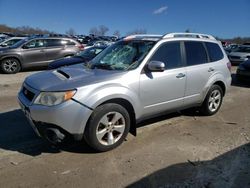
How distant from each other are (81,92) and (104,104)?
0.43 meters

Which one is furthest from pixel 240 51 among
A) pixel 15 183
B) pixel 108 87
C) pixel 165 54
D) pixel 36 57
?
pixel 15 183

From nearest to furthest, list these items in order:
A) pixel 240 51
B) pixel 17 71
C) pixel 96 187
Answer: pixel 96 187 < pixel 17 71 < pixel 240 51

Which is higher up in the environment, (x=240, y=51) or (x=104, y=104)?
(x=104, y=104)

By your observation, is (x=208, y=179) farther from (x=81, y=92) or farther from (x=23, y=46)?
(x=23, y=46)

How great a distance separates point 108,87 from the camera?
467cm

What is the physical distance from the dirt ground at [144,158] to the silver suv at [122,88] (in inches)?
13.6

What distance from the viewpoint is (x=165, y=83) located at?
17.9 feet

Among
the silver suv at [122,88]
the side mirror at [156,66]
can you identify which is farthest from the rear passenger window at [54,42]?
the side mirror at [156,66]

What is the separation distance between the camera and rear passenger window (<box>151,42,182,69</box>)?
17.9ft

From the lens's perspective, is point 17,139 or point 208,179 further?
point 17,139

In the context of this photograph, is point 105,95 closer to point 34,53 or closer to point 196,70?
point 196,70

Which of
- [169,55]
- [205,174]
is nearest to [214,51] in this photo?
[169,55]

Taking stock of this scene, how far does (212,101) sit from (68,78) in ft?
11.4

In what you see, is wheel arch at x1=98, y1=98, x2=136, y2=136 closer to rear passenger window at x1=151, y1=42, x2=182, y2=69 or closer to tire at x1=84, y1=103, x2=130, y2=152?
tire at x1=84, y1=103, x2=130, y2=152
